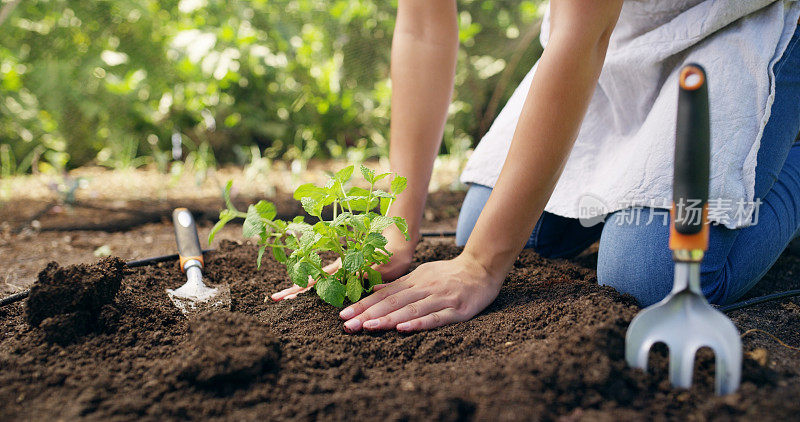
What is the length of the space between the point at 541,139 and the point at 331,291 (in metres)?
0.58

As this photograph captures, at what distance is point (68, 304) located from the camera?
125 cm

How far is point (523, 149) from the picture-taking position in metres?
1.28

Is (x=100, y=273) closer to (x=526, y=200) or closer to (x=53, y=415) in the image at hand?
(x=53, y=415)

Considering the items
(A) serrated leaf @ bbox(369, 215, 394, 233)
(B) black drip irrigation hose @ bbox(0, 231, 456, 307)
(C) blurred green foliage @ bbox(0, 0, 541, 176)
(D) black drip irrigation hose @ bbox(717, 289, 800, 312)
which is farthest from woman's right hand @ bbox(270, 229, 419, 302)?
(C) blurred green foliage @ bbox(0, 0, 541, 176)

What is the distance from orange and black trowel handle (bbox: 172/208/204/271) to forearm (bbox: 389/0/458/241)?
25.8 inches

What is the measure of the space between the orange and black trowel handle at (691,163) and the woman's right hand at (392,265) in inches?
31.3

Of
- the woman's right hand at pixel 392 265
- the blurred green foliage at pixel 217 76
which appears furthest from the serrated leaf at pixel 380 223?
the blurred green foliage at pixel 217 76

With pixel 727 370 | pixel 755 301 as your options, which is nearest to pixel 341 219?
pixel 727 370

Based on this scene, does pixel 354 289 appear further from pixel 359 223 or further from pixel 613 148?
pixel 613 148

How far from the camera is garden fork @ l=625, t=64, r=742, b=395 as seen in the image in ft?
2.71

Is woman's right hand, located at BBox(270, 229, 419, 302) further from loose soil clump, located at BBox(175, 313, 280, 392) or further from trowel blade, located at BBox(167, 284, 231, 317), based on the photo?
loose soil clump, located at BBox(175, 313, 280, 392)

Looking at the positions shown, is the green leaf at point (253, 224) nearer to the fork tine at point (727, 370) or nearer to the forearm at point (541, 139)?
the forearm at point (541, 139)

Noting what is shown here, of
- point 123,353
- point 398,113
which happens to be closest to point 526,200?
point 398,113

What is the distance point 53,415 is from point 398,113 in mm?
1167
